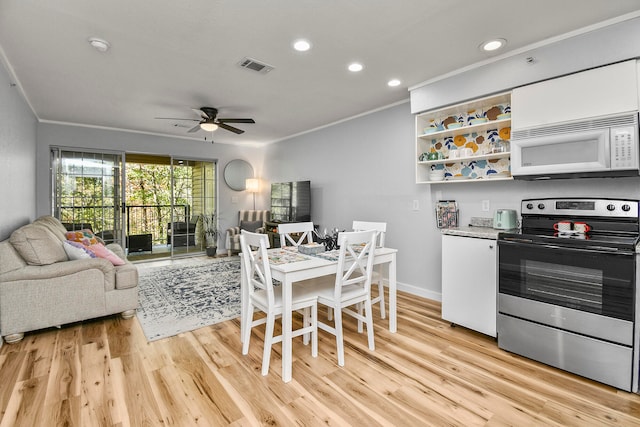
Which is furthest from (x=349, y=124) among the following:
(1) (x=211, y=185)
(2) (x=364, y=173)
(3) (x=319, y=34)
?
(1) (x=211, y=185)

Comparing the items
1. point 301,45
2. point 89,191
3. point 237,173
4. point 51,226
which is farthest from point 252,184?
point 301,45

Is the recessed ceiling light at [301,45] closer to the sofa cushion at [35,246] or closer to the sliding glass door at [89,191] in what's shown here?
the sofa cushion at [35,246]

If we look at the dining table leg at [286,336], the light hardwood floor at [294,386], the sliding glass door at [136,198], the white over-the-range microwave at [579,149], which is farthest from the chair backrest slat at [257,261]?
the sliding glass door at [136,198]

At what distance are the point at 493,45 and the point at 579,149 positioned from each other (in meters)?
1.08

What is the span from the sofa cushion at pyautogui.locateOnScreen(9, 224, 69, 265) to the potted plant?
3733 millimetres

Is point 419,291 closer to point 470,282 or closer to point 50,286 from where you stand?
point 470,282

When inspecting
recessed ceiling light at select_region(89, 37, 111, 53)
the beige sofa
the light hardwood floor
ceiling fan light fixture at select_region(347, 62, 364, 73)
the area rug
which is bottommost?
the light hardwood floor

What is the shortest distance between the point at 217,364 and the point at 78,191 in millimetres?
4893

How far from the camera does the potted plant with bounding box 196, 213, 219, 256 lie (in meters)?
6.70

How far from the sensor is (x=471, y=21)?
2.24 meters

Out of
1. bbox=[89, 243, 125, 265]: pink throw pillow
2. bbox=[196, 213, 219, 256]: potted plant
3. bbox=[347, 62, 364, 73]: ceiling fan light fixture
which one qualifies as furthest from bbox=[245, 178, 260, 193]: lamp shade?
bbox=[347, 62, 364, 73]: ceiling fan light fixture

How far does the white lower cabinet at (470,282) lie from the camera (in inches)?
102

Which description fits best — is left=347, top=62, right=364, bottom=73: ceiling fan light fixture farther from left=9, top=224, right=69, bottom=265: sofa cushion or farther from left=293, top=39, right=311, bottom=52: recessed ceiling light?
left=9, top=224, right=69, bottom=265: sofa cushion

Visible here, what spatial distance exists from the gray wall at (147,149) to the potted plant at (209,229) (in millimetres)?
129
